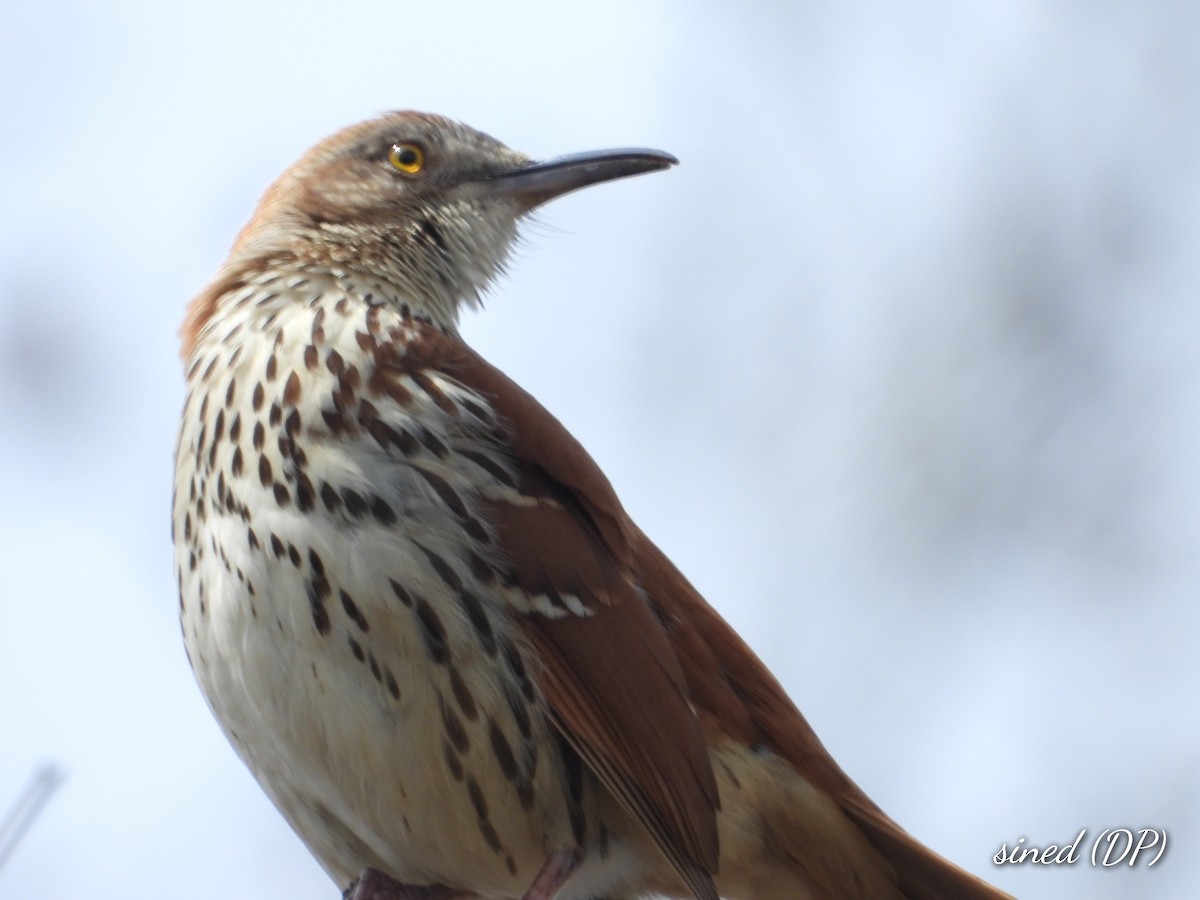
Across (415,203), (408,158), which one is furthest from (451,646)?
(408,158)

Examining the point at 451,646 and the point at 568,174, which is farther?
the point at 568,174

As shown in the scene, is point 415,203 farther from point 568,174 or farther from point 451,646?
point 451,646

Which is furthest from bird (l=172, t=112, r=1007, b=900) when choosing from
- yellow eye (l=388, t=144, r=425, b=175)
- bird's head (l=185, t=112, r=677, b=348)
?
yellow eye (l=388, t=144, r=425, b=175)

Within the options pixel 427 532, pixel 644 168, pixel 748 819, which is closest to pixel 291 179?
pixel 644 168

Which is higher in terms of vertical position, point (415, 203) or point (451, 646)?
point (415, 203)

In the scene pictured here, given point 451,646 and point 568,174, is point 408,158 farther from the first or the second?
point 451,646

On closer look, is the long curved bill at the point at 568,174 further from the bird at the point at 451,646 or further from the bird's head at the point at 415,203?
the bird at the point at 451,646

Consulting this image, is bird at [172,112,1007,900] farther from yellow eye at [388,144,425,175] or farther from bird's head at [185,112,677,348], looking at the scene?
yellow eye at [388,144,425,175]
